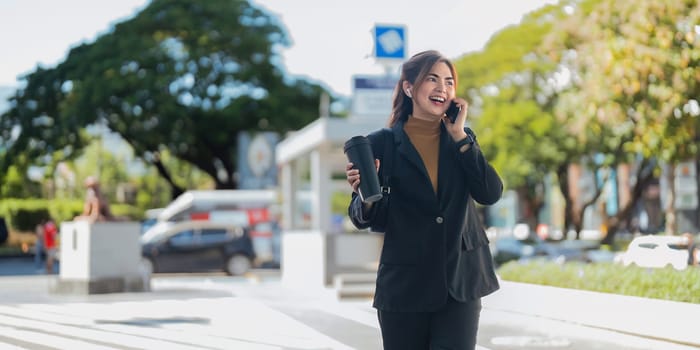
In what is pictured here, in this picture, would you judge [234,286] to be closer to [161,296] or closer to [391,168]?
[161,296]

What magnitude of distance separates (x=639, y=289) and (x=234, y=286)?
40.2ft

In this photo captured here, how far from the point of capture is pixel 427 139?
3.78 m

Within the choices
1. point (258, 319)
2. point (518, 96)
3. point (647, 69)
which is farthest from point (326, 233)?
point (518, 96)

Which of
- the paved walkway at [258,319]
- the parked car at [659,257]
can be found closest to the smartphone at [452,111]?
the paved walkway at [258,319]

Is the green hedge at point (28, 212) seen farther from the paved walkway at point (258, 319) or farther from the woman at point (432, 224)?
the woman at point (432, 224)

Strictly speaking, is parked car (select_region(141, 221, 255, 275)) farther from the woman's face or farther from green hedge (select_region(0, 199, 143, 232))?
the woman's face

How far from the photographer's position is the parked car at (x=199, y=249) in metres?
26.8

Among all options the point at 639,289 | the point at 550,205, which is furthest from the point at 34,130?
the point at 550,205

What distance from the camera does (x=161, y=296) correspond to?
56.8ft

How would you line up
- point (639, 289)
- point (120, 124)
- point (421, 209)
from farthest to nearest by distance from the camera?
1. point (120, 124)
2. point (639, 289)
3. point (421, 209)

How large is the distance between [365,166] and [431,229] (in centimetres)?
33

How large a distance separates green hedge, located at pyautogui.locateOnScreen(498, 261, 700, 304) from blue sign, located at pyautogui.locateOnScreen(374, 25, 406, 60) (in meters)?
4.82

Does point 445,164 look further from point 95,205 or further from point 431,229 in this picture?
point 95,205

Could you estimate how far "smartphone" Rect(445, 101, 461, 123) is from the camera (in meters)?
3.76
